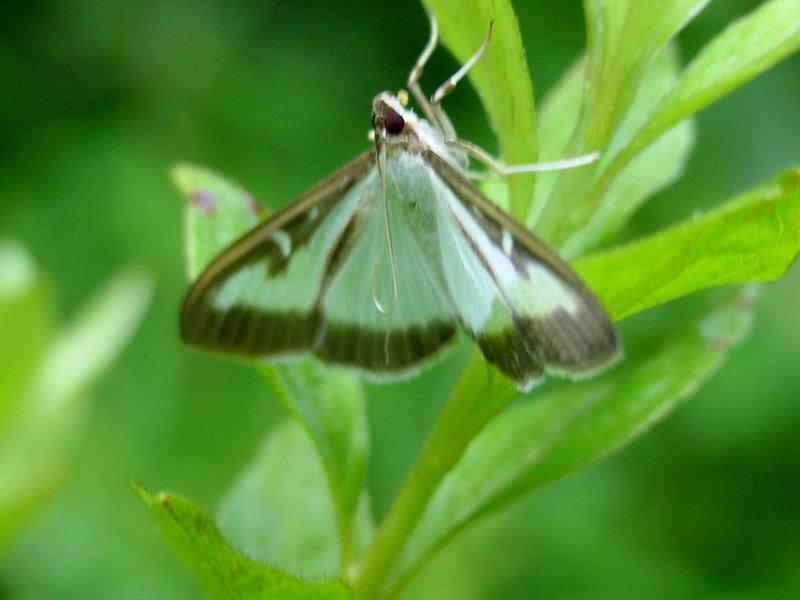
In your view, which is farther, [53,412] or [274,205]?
[274,205]

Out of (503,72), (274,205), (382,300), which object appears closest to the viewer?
(503,72)

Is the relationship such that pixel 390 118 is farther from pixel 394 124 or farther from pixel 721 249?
pixel 721 249

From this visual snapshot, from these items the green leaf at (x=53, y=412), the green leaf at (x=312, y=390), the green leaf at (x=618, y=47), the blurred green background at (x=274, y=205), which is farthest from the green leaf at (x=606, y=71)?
the blurred green background at (x=274, y=205)

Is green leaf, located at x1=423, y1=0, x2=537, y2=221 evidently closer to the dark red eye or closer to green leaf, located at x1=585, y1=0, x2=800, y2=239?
green leaf, located at x1=585, y1=0, x2=800, y2=239

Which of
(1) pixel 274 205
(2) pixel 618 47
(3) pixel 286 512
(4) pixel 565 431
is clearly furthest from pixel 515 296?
(1) pixel 274 205

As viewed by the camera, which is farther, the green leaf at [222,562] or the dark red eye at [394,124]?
the dark red eye at [394,124]

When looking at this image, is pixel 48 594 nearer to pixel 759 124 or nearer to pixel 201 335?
pixel 201 335

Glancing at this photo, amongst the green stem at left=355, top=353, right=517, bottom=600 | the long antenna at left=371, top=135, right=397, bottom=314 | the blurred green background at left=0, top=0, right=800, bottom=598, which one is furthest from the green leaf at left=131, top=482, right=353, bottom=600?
the blurred green background at left=0, top=0, right=800, bottom=598

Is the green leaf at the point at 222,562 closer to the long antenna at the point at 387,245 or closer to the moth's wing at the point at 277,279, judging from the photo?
the moth's wing at the point at 277,279
